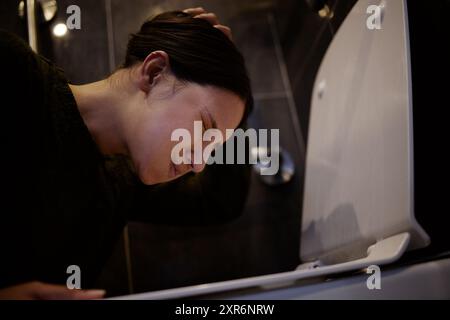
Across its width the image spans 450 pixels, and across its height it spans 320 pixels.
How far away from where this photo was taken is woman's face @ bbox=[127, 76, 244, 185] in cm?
53

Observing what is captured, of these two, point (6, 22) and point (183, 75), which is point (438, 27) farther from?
point (6, 22)

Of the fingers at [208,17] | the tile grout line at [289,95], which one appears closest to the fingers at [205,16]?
the fingers at [208,17]

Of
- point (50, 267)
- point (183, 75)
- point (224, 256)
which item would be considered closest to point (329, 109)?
point (183, 75)

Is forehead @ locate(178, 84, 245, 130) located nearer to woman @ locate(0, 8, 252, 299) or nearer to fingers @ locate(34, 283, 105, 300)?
woman @ locate(0, 8, 252, 299)

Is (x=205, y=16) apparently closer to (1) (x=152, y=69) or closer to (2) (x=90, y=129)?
(1) (x=152, y=69)

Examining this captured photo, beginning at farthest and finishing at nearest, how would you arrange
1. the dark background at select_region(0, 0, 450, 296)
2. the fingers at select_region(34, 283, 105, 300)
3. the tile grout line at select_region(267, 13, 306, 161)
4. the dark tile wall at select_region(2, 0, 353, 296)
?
the tile grout line at select_region(267, 13, 306, 161)
the dark tile wall at select_region(2, 0, 353, 296)
the dark background at select_region(0, 0, 450, 296)
the fingers at select_region(34, 283, 105, 300)

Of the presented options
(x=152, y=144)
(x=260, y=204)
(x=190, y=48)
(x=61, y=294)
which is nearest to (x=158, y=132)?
(x=152, y=144)

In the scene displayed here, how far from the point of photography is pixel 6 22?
496 mm

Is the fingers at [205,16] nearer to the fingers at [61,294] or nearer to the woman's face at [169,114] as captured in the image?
the woman's face at [169,114]

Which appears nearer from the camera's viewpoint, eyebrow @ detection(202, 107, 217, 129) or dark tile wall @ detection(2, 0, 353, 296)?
eyebrow @ detection(202, 107, 217, 129)

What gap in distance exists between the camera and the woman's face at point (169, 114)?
53cm

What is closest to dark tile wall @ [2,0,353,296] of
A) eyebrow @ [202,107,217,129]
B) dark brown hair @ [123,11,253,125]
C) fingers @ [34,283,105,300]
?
dark brown hair @ [123,11,253,125]

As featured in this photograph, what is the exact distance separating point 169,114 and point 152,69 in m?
0.08

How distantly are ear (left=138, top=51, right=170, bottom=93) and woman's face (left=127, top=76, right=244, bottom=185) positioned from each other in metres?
0.01
